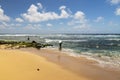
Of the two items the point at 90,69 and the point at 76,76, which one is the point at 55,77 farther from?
the point at 90,69

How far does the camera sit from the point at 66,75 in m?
11.5

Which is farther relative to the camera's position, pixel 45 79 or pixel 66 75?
pixel 66 75

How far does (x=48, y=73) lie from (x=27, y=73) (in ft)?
4.22

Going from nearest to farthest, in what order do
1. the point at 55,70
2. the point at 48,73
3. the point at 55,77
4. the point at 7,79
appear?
the point at 7,79
the point at 55,77
the point at 48,73
the point at 55,70

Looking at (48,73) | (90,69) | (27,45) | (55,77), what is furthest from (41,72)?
(27,45)

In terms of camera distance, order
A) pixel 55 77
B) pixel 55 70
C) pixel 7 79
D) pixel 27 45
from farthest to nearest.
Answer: pixel 27 45 → pixel 55 70 → pixel 55 77 → pixel 7 79

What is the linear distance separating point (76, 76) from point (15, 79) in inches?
138

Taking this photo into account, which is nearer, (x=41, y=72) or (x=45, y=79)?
(x=45, y=79)

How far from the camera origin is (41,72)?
39.5 ft

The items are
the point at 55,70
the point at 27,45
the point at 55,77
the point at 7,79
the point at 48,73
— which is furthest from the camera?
the point at 27,45

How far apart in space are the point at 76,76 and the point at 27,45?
21.7 meters

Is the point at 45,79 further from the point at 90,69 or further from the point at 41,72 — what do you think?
the point at 90,69

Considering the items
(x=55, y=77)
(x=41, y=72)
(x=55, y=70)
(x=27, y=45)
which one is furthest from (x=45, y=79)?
(x=27, y=45)

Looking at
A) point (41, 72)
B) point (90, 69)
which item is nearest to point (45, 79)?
point (41, 72)
